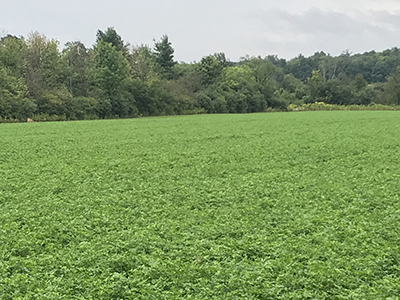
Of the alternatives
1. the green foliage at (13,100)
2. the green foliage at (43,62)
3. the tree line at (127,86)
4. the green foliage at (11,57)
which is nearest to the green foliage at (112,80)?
the tree line at (127,86)

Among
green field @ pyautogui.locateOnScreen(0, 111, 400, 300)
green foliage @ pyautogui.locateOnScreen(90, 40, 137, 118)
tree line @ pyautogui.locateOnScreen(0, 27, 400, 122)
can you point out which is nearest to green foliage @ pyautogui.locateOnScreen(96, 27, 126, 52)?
tree line @ pyautogui.locateOnScreen(0, 27, 400, 122)

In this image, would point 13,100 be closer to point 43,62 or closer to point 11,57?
point 11,57

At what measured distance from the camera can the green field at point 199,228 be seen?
11.1 feet

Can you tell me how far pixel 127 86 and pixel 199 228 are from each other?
34822mm

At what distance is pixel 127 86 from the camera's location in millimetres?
37875

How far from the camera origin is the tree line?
92.1 feet

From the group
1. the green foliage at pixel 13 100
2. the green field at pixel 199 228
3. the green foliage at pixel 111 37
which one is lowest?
the green field at pixel 199 228

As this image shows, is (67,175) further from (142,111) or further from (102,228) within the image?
(142,111)

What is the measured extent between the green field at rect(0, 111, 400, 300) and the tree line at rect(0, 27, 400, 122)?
20.5m


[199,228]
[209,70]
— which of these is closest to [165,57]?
[209,70]

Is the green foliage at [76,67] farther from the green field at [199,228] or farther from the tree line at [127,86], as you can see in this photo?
the green field at [199,228]

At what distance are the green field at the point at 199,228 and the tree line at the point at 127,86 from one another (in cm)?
2052

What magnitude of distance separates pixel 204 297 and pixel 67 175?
531 centimetres

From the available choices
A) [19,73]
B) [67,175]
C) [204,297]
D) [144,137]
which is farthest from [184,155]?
[19,73]
